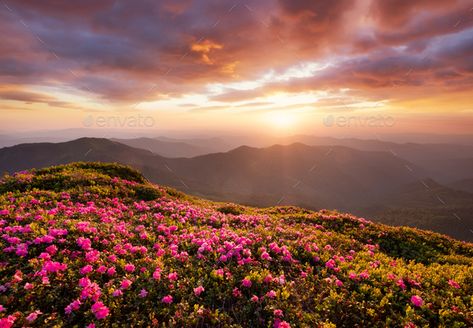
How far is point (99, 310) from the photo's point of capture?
6.32 meters

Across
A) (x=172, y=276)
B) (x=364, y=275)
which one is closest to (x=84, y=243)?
(x=172, y=276)

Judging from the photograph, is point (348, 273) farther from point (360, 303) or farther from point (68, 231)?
point (68, 231)

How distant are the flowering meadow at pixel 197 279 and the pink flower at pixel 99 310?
0.09 ft

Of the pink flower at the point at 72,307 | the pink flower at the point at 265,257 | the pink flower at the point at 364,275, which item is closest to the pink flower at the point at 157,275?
the pink flower at the point at 72,307

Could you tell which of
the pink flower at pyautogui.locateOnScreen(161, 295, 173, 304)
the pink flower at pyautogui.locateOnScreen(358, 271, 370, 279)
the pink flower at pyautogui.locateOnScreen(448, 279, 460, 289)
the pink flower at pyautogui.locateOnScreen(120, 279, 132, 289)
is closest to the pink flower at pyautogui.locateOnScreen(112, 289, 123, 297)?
the pink flower at pyautogui.locateOnScreen(120, 279, 132, 289)

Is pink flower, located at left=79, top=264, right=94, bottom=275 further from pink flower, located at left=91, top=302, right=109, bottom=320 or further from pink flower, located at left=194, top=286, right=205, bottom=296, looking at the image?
pink flower, located at left=194, top=286, right=205, bottom=296

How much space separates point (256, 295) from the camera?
25.7ft

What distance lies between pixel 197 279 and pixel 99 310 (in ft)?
9.42

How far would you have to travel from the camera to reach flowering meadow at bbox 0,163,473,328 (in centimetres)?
672

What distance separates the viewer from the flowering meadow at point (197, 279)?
6723 millimetres

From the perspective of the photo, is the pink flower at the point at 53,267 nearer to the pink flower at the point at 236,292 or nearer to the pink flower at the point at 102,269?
the pink flower at the point at 102,269

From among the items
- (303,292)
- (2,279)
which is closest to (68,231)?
(2,279)

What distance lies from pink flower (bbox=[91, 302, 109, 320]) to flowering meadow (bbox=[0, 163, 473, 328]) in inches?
1.1

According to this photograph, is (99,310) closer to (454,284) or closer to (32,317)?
(32,317)
